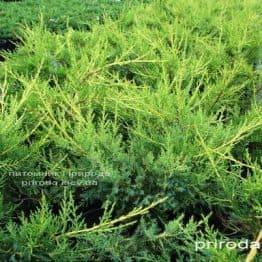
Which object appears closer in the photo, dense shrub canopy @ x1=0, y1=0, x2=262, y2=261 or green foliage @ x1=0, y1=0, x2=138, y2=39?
dense shrub canopy @ x1=0, y1=0, x2=262, y2=261

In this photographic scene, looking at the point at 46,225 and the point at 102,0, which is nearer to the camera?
the point at 46,225

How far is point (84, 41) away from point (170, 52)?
97 centimetres

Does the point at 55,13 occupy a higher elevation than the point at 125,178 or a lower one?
lower

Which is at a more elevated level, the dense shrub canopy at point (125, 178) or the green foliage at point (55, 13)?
the dense shrub canopy at point (125, 178)

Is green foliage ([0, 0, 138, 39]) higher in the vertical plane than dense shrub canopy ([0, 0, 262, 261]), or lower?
lower

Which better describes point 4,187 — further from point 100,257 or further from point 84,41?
point 84,41

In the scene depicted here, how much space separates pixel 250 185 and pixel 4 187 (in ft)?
3.83

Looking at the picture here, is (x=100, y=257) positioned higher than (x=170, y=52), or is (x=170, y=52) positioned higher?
(x=170, y=52)

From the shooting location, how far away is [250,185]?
2154 millimetres

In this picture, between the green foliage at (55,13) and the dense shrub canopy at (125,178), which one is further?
the green foliage at (55,13)

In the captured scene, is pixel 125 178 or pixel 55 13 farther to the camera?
pixel 55 13

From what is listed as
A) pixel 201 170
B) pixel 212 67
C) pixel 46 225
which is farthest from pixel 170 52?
pixel 46 225

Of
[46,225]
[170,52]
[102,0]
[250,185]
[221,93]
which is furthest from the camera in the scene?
[102,0]

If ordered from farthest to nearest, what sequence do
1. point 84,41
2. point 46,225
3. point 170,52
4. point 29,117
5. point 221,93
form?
point 84,41 → point 170,52 → point 221,93 → point 29,117 → point 46,225
